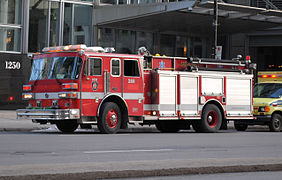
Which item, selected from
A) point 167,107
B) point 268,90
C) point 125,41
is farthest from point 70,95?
point 125,41

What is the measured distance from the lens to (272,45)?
43906mm

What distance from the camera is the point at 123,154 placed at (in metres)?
11.4

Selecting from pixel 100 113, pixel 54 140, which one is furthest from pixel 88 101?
pixel 54 140

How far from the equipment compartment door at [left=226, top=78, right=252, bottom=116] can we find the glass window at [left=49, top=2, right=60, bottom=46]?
48.3 feet

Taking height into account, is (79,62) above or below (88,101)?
above

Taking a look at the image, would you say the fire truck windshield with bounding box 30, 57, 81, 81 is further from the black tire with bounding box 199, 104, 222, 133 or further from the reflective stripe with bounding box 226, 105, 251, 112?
the reflective stripe with bounding box 226, 105, 251, 112

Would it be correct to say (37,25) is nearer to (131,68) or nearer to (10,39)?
(10,39)

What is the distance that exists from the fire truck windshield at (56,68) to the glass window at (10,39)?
13594 millimetres

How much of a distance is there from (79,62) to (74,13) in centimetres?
1715

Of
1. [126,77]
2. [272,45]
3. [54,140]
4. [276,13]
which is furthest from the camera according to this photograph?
[272,45]

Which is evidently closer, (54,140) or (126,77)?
(54,140)

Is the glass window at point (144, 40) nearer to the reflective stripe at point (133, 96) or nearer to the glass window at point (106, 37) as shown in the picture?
the glass window at point (106, 37)

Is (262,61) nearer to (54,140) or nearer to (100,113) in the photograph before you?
(100,113)

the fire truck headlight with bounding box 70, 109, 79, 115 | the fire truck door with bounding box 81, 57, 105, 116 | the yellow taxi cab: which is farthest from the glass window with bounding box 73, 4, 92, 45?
the fire truck headlight with bounding box 70, 109, 79, 115
